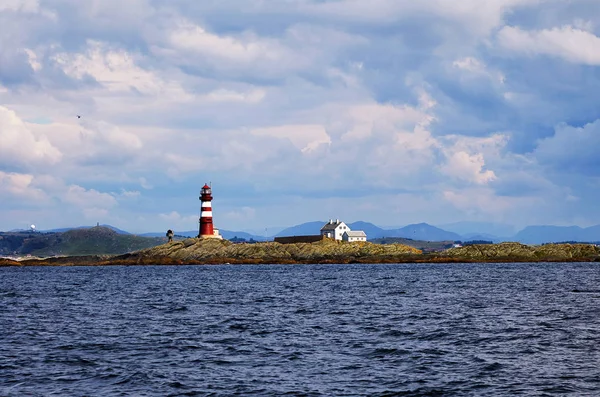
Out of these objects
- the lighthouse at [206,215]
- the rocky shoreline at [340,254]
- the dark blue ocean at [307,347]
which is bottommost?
the dark blue ocean at [307,347]

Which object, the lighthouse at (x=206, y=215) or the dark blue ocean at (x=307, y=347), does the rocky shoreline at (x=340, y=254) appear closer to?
the lighthouse at (x=206, y=215)

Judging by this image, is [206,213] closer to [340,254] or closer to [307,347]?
[340,254]

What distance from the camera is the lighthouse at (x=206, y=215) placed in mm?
183125

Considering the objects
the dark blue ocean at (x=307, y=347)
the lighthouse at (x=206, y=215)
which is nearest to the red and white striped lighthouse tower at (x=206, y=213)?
the lighthouse at (x=206, y=215)

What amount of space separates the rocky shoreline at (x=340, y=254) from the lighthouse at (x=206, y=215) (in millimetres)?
2675

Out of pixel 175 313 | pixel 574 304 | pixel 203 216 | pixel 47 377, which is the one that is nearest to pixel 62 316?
pixel 175 313

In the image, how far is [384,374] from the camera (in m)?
30.1

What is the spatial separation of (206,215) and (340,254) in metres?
36.6

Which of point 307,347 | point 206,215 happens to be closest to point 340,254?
point 206,215

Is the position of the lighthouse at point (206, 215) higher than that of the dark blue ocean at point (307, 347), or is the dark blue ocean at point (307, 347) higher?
the lighthouse at point (206, 215)

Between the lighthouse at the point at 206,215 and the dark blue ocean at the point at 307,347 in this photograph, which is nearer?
the dark blue ocean at the point at 307,347

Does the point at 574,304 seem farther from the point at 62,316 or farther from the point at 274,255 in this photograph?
the point at 274,255

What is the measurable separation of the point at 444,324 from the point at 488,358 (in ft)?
41.9

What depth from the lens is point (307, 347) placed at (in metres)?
37.4
